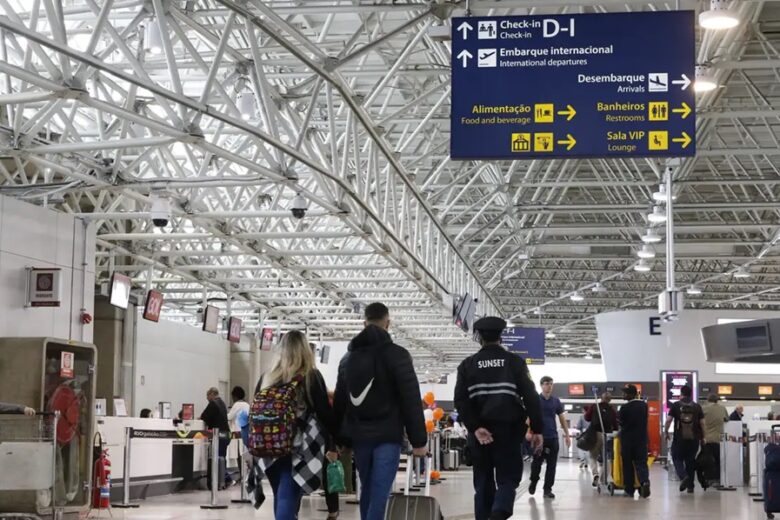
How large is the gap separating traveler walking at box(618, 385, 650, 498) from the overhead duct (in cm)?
647

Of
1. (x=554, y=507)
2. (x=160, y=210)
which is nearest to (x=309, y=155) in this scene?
(x=160, y=210)

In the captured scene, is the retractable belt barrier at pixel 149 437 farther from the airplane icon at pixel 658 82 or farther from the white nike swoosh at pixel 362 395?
the white nike swoosh at pixel 362 395

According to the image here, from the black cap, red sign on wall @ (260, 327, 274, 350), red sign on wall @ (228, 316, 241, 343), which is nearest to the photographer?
the black cap

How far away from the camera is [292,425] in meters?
7.54

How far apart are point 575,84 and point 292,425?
591 cm

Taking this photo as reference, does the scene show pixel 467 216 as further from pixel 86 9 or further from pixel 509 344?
pixel 86 9

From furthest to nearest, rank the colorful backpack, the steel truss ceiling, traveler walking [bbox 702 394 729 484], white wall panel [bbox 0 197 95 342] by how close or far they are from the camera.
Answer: traveler walking [bbox 702 394 729 484]
white wall panel [bbox 0 197 95 342]
the steel truss ceiling
the colorful backpack

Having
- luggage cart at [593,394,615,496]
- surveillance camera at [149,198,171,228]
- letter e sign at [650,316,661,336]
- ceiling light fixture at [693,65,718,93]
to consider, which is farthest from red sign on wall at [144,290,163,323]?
letter e sign at [650,316,661,336]

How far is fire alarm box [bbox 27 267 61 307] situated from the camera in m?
14.1

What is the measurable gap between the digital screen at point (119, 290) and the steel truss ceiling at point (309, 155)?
1340mm

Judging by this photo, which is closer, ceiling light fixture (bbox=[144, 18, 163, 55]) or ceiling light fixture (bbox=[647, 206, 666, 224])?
ceiling light fixture (bbox=[144, 18, 163, 55])

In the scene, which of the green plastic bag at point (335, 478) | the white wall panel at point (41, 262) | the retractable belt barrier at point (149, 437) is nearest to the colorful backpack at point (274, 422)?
the green plastic bag at point (335, 478)

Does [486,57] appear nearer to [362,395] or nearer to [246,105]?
[246,105]

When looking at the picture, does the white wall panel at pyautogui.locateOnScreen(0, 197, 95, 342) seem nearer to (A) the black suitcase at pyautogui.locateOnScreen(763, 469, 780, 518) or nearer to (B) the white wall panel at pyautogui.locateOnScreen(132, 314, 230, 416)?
(A) the black suitcase at pyautogui.locateOnScreen(763, 469, 780, 518)
